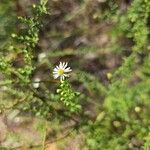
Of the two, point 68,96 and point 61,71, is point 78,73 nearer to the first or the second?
point 61,71

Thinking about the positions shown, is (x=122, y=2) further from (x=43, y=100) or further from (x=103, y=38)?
(x=43, y=100)

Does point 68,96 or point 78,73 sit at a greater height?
point 78,73

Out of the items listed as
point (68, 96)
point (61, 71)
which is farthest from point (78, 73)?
point (68, 96)

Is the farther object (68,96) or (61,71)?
(61,71)

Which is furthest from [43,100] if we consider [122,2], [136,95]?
[122,2]

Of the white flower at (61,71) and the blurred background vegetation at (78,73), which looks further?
the white flower at (61,71)

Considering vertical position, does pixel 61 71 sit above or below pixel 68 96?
above
